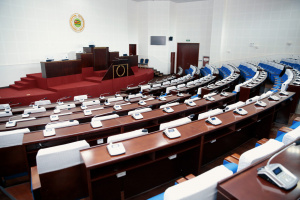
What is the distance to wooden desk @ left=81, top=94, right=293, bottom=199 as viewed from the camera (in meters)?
2.19

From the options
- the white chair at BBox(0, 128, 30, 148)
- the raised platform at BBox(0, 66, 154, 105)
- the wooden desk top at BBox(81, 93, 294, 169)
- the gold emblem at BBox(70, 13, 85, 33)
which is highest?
the gold emblem at BBox(70, 13, 85, 33)

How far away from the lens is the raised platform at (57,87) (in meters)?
7.20

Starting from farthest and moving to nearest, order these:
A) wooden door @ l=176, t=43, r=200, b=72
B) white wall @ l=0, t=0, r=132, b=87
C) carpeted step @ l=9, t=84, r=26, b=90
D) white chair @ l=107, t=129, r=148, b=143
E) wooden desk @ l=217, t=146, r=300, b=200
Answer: wooden door @ l=176, t=43, r=200, b=72 → white wall @ l=0, t=0, r=132, b=87 → carpeted step @ l=9, t=84, r=26, b=90 → white chair @ l=107, t=129, r=148, b=143 → wooden desk @ l=217, t=146, r=300, b=200

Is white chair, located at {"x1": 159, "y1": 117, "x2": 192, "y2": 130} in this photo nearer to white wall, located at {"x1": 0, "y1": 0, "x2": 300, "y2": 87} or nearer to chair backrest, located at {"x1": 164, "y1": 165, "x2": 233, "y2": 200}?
chair backrest, located at {"x1": 164, "y1": 165, "x2": 233, "y2": 200}

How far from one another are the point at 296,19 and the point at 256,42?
2.08 metres

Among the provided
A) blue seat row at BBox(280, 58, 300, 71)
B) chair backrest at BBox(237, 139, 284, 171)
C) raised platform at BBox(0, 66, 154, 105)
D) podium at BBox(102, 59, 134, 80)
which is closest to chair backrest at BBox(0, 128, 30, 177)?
chair backrest at BBox(237, 139, 284, 171)

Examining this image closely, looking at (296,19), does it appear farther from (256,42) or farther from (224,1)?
(224,1)

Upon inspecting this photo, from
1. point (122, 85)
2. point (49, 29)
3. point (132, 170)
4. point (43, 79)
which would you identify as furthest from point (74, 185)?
point (49, 29)

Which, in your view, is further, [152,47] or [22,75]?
[152,47]

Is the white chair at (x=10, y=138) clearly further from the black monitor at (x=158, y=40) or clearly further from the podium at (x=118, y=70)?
the black monitor at (x=158, y=40)

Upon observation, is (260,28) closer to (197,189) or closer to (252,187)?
→ (252,187)

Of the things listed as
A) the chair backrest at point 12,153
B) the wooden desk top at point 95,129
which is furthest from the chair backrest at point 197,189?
the chair backrest at point 12,153

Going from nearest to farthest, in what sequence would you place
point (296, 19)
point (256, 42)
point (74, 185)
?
point (74, 185)
point (296, 19)
point (256, 42)

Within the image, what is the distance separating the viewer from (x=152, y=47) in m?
14.2
